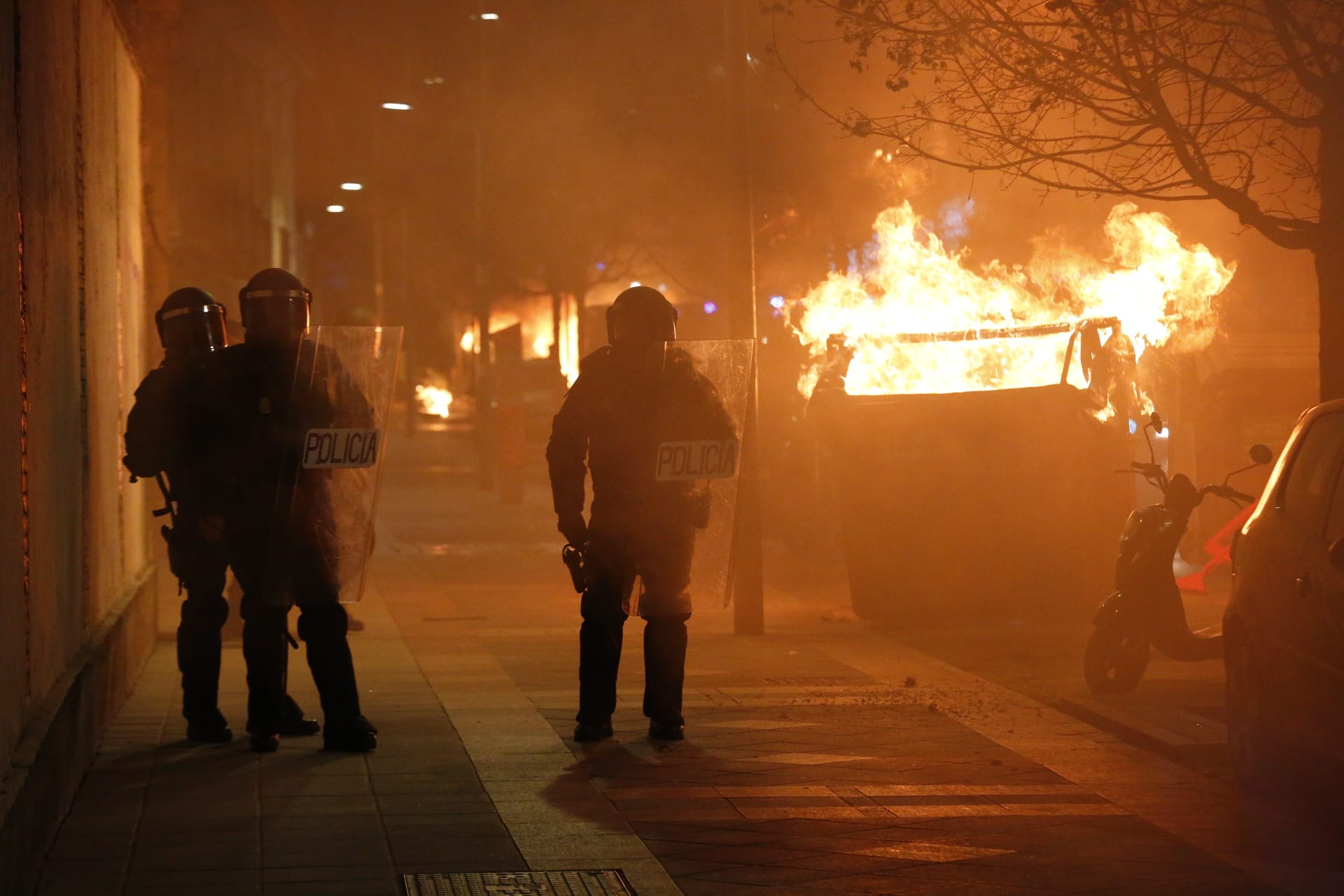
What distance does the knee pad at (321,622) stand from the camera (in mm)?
6926

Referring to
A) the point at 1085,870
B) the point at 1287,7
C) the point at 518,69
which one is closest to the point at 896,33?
the point at 1287,7

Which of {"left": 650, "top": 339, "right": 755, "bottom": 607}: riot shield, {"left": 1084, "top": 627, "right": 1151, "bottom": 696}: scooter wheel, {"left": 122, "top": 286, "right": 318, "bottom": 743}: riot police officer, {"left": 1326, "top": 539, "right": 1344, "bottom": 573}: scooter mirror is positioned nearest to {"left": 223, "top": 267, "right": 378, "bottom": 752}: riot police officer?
{"left": 122, "top": 286, "right": 318, "bottom": 743}: riot police officer

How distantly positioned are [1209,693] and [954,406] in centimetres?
326

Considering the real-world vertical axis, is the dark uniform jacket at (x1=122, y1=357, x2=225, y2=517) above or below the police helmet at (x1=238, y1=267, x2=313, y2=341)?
below

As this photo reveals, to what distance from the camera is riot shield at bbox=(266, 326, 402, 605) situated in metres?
6.88

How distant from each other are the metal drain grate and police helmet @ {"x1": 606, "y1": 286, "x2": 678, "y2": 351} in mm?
2589

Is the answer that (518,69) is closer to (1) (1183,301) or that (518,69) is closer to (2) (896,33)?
→ (1) (1183,301)

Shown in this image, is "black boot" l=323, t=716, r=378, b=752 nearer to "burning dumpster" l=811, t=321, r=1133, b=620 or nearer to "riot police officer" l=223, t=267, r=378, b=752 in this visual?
"riot police officer" l=223, t=267, r=378, b=752

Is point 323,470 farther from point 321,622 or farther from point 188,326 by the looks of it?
point 188,326

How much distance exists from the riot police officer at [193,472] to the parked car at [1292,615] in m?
3.62

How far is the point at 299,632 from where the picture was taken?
6980mm

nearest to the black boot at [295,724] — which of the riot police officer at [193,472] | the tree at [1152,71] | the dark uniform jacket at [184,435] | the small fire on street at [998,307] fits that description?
the riot police officer at [193,472]

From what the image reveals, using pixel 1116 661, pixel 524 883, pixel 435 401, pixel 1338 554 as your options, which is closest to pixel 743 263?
pixel 1116 661

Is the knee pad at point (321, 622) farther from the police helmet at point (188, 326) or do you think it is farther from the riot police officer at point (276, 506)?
the police helmet at point (188, 326)
